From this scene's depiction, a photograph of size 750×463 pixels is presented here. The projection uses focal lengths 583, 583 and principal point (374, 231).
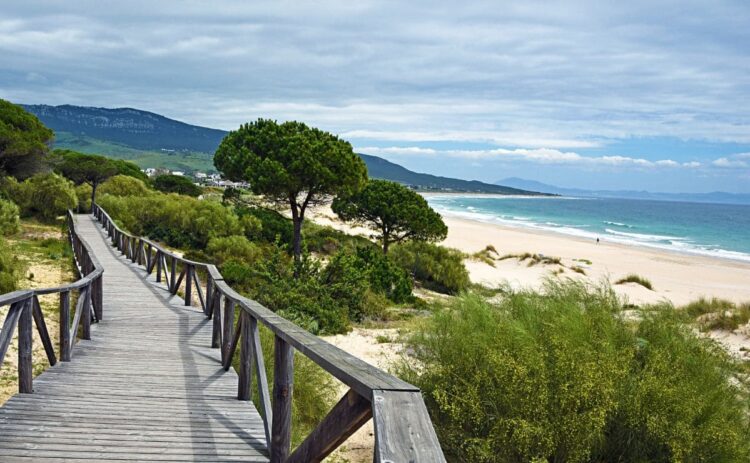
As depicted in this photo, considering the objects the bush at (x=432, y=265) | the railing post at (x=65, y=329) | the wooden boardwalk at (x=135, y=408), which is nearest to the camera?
the wooden boardwalk at (x=135, y=408)

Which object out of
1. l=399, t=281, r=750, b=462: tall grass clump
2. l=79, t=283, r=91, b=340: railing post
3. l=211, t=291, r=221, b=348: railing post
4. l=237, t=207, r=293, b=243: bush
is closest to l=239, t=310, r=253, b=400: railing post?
l=399, t=281, r=750, b=462: tall grass clump

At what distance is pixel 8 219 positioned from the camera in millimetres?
23797

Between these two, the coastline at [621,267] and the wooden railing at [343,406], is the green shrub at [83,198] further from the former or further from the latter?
the wooden railing at [343,406]

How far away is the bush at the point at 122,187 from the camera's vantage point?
4100 centimetres

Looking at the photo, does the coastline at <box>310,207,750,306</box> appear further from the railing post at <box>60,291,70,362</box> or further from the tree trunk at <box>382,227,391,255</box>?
the railing post at <box>60,291,70,362</box>

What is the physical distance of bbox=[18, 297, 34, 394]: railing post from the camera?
5.16 metres

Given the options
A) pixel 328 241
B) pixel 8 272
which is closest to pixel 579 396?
pixel 8 272

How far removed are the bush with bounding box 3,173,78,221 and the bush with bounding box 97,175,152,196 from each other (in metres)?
8.54

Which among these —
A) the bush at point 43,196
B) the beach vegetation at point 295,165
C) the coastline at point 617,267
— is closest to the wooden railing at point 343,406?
the coastline at point 617,267

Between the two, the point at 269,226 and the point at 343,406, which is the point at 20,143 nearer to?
the point at 269,226

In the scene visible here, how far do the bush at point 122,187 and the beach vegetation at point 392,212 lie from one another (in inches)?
689

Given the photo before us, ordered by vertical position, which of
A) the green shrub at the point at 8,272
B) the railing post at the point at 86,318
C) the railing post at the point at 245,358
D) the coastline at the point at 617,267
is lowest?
the coastline at the point at 617,267

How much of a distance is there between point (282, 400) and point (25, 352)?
2935mm

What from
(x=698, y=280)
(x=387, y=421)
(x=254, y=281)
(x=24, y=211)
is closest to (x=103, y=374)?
(x=387, y=421)
